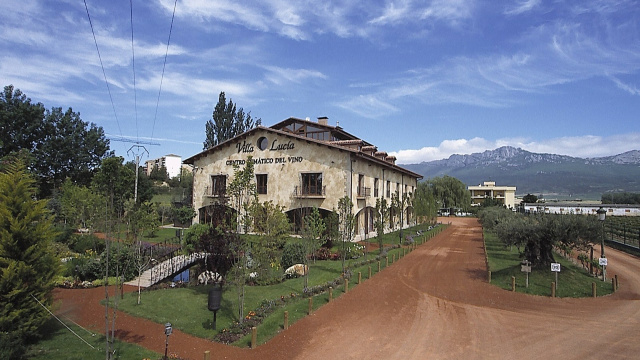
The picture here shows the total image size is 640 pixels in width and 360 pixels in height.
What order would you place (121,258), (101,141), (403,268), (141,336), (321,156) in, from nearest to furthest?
(141,336), (121,258), (403,268), (321,156), (101,141)

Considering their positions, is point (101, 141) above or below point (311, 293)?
above

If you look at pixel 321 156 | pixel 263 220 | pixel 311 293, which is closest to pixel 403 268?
pixel 311 293

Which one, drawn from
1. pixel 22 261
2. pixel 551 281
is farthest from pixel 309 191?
pixel 22 261

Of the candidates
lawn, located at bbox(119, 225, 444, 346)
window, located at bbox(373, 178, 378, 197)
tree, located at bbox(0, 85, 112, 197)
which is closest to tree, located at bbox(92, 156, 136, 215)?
lawn, located at bbox(119, 225, 444, 346)

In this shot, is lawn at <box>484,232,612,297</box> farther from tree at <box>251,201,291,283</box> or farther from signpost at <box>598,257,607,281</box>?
tree at <box>251,201,291,283</box>

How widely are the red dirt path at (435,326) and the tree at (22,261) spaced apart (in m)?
2.41

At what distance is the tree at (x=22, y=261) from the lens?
975 cm

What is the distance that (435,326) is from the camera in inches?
484

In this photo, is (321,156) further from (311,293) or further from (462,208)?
(462,208)

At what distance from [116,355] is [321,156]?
81.2 feet

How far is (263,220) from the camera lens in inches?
626

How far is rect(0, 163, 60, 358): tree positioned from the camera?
9.75 metres

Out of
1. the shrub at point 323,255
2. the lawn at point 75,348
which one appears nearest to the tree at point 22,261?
the lawn at point 75,348

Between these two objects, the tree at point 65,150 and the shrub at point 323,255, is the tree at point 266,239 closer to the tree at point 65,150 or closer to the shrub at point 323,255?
the shrub at point 323,255
